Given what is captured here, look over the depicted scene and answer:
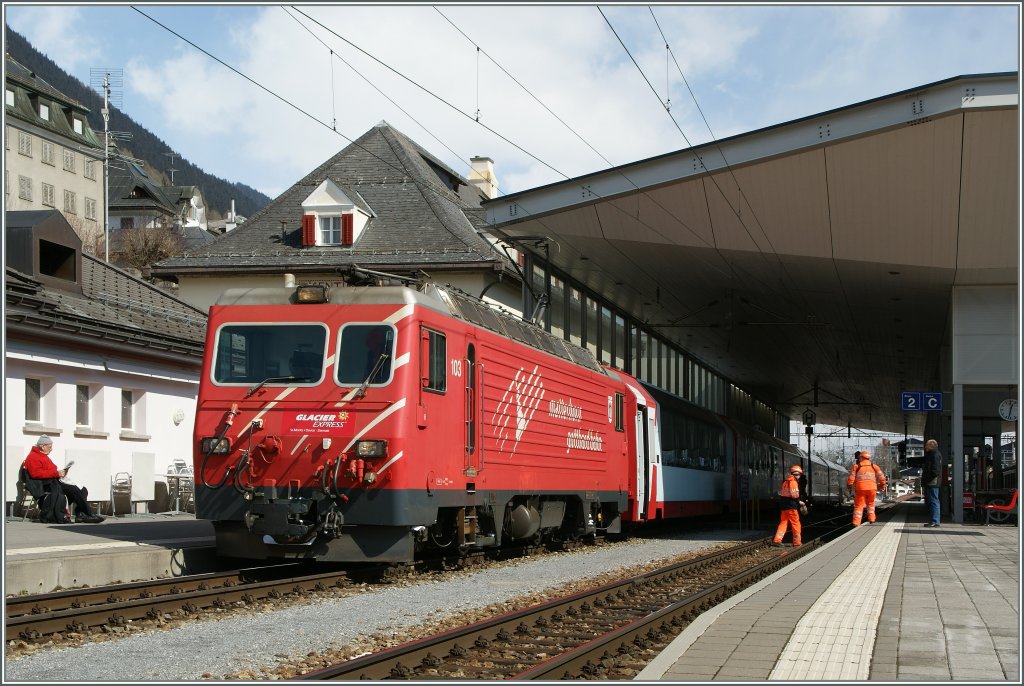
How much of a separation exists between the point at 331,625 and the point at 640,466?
13463 millimetres

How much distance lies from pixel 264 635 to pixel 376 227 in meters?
28.9

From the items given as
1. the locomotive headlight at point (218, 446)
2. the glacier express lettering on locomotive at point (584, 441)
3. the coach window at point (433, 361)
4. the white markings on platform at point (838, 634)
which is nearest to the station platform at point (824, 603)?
the white markings on platform at point (838, 634)

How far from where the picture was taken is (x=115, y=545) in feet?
40.6

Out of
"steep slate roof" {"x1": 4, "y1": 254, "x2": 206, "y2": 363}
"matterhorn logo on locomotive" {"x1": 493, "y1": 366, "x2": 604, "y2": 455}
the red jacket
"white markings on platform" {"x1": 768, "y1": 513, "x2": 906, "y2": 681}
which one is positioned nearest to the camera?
"white markings on platform" {"x1": 768, "y1": 513, "x2": 906, "y2": 681}

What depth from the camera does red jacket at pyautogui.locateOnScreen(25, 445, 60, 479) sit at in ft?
51.7

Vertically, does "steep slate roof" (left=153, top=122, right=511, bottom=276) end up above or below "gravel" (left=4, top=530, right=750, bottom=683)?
above

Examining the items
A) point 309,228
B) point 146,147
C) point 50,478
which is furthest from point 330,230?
point 146,147

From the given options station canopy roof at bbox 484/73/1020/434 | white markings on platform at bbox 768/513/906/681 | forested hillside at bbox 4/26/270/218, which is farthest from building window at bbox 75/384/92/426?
forested hillside at bbox 4/26/270/218

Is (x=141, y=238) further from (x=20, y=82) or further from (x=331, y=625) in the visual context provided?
(x=331, y=625)

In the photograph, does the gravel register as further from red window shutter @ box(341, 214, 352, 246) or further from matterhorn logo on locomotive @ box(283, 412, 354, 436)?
red window shutter @ box(341, 214, 352, 246)

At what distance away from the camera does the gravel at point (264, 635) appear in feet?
22.7

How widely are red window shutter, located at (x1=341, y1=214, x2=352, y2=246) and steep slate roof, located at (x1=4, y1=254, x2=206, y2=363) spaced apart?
33.4 ft

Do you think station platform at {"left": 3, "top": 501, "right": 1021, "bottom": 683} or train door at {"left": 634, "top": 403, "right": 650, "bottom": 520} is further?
train door at {"left": 634, "top": 403, "right": 650, "bottom": 520}

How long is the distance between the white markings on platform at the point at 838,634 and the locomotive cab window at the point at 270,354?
5701mm
